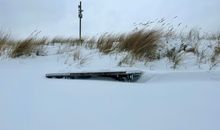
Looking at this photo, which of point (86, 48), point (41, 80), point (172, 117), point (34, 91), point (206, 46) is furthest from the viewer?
point (86, 48)

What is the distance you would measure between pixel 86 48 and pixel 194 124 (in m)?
4.20

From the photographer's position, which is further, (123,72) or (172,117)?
(123,72)

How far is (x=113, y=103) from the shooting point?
3223 mm


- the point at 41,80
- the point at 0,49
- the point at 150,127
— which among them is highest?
the point at 0,49

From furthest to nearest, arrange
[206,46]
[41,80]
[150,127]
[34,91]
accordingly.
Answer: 1. [206,46]
2. [41,80]
3. [34,91]
4. [150,127]

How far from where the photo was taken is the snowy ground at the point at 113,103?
9.16 feet

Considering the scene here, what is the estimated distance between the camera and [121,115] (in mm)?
2953

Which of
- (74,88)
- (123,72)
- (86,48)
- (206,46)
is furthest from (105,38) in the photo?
(74,88)

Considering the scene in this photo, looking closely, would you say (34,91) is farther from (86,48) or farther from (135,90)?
(86,48)

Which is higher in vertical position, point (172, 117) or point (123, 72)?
point (123, 72)

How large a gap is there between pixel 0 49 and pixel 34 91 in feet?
9.76

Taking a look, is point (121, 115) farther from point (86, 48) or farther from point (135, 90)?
point (86, 48)

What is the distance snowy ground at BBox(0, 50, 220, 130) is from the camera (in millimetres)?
2793

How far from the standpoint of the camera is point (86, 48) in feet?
22.2
